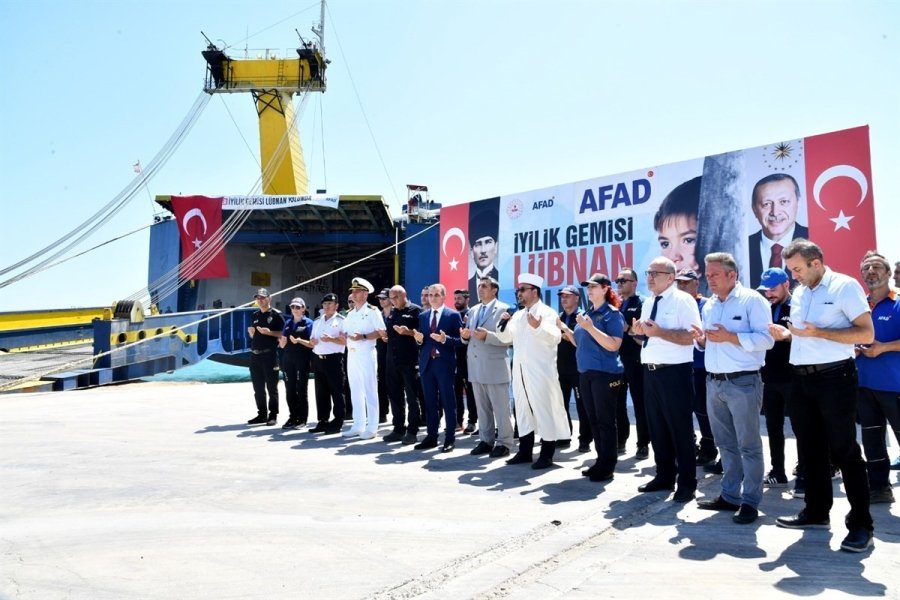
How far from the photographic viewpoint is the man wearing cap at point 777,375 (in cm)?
449

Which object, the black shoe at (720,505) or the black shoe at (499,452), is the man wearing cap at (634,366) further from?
the black shoe at (720,505)

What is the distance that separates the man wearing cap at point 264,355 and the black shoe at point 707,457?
518 centimetres

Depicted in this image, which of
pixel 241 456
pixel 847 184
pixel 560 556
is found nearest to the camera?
pixel 560 556

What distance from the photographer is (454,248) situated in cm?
1547

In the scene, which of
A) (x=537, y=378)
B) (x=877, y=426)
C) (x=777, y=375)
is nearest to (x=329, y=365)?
(x=537, y=378)

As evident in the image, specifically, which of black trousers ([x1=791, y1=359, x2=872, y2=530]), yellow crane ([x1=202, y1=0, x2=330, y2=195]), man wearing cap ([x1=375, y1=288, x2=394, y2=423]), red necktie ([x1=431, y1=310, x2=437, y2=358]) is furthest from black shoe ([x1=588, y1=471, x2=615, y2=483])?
yellow crane ([x1=202, y1=0, x2=330, y2=195])

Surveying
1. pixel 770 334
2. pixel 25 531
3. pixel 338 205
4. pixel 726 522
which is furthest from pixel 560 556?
pixel 338 205

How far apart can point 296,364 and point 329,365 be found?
2.26ft

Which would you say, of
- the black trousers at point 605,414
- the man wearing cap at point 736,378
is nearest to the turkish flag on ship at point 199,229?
the black trousers at point 605,414

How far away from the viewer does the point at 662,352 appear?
4090 mm

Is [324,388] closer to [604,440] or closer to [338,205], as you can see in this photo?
[604,440]

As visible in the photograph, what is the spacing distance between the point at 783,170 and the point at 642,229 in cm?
268

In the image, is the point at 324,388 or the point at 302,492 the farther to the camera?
the point at 324,388

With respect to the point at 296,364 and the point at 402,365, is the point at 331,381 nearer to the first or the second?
the point at 296,364
